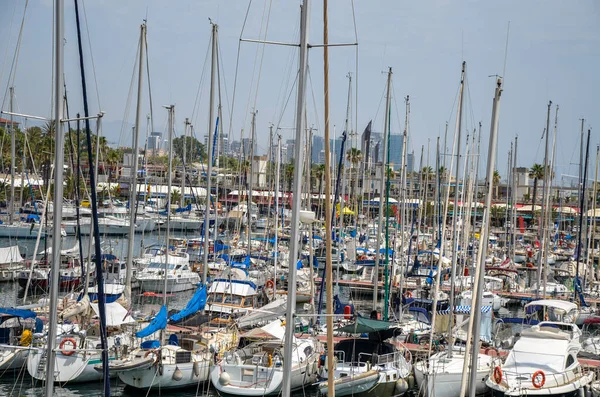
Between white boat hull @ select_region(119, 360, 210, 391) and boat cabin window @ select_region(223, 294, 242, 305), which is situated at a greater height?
boat cabin window @ select_region(223, 294, 242, 305)

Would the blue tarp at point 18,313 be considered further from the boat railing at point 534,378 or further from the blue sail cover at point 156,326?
the boat railing at point 534,378

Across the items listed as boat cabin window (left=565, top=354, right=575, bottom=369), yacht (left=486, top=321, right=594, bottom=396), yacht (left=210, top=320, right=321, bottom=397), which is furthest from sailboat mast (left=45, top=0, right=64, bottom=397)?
boat cabin window (left=565, top=354, right=575, bottom=369)

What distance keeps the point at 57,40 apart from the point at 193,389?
→ 14.5m

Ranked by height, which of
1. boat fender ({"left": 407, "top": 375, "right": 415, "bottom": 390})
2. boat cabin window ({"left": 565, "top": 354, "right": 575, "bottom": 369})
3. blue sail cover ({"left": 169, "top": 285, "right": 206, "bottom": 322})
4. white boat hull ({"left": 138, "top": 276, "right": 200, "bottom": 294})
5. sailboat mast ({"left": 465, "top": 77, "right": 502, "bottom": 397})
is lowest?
white boat hull ({"left": 138, "top": 276, "right": 200, "bottom": 294})

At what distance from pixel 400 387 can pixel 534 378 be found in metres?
3.81

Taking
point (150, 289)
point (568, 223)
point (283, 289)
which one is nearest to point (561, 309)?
point (283, 289)

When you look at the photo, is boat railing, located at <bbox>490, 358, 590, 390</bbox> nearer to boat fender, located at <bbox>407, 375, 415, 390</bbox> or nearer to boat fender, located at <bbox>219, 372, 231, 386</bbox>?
boat fender, located at <bbox>407, 375, 415, 390</bbox>

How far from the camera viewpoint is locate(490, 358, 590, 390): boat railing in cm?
2215

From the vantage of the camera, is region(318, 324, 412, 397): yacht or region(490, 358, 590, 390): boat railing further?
region(318, 324, 412, 397): yacht

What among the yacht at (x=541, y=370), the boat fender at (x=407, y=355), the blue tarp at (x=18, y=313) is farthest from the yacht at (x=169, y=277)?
the yacht at (x=541, y=370)

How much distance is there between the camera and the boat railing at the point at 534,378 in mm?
22145

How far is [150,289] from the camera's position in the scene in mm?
44594

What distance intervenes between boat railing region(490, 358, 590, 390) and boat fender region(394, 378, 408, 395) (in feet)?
8.31

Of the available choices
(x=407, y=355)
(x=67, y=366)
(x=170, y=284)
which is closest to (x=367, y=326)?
(x=407, y=355)
